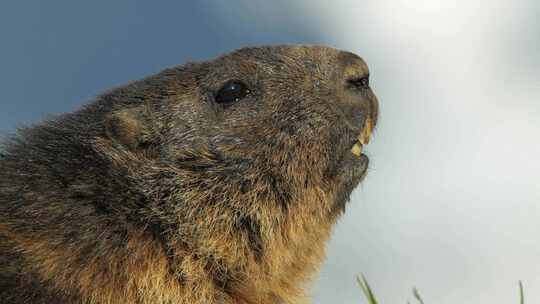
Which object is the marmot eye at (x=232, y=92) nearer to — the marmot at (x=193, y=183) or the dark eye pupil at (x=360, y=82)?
the marmot at (x=193, y=183)

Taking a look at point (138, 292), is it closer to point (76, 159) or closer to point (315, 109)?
point (76, 159)

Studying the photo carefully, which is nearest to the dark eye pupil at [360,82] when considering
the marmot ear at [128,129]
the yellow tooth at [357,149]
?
the yellow tooth at [357,149]

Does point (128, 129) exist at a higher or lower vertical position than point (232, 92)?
lower

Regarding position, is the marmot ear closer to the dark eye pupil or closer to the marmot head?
the marmot head

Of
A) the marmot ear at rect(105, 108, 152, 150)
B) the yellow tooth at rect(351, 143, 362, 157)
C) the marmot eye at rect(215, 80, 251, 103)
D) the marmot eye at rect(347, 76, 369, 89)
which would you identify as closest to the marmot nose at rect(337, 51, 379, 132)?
the marmot eye at rect(347, 76, 369, 89)

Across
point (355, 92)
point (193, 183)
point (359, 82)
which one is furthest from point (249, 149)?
point (359, 82)

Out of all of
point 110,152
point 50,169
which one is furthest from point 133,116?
point 50,169

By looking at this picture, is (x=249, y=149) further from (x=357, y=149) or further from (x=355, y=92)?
(x=355, y=92)
